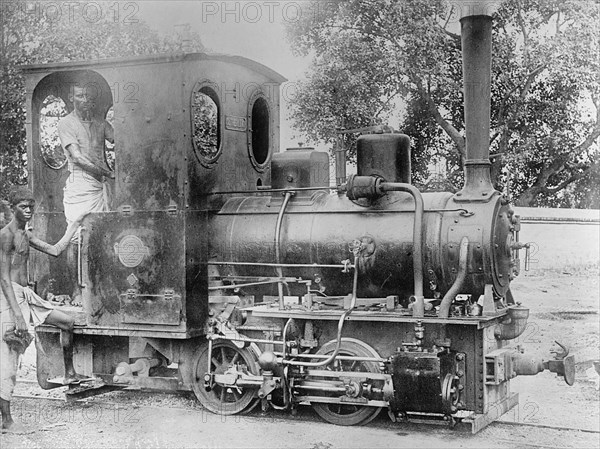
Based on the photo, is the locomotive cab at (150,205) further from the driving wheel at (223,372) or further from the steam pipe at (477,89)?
the steam pipe at (477,89)

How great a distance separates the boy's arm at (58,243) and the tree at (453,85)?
7124 mm

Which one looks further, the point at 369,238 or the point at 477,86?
the point at 369,238

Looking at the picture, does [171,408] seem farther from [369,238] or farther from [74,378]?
[369,238]

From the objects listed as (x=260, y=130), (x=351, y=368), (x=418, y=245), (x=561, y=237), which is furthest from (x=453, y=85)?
(x=351, y=368)

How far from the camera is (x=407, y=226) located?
6.75m

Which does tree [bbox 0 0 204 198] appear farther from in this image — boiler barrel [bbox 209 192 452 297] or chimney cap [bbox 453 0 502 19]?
chimney cap [bbox 453 0 502 19]

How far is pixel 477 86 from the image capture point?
6.55 m

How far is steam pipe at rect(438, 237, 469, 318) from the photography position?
6293mm

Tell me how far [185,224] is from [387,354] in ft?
7.15

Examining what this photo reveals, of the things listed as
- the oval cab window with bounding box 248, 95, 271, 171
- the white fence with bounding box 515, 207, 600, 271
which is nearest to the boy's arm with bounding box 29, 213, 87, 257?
the oval cab window with bounding box 248, 95, 271, 171

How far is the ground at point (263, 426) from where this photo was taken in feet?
20.9

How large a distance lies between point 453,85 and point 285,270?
7.89 m

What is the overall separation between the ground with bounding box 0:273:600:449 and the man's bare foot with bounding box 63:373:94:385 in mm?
269

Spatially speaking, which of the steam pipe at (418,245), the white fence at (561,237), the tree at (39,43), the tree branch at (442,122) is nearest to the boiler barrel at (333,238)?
the steam pipe at (418,245)
